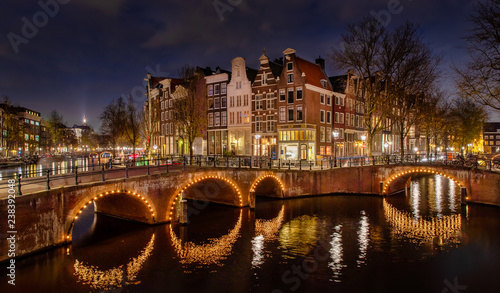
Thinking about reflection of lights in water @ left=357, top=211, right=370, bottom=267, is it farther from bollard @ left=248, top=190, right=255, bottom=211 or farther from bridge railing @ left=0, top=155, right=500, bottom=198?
bridge railing @ left=0, top=155, right=500, bottom=198

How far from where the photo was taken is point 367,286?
13.4 metres

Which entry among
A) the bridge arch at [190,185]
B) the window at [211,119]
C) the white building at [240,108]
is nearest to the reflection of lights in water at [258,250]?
the bridge arch at [190,185]

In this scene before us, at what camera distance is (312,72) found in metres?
45.2

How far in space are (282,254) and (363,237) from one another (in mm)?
6009

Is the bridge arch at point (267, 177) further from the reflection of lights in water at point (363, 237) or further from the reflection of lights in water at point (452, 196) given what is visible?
the reflection of lights in water at point (452, 196)

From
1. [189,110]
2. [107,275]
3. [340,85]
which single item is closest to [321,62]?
[340,85]

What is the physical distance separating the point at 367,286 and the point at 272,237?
7672 millimetres

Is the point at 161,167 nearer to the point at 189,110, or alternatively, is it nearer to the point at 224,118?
the point at 189,110

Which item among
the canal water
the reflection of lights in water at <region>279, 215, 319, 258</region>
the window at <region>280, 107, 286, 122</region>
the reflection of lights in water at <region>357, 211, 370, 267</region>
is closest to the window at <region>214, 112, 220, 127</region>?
the window at <region>280, 107, 286, 122</region>

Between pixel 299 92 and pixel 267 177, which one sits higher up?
pixel 299 92

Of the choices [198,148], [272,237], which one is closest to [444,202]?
[272,237]

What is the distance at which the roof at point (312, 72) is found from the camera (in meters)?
43.0

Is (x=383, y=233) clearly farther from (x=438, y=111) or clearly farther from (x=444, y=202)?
(x=438, y=111)

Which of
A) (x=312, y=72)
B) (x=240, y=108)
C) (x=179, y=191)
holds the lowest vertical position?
(x=179, y=191)
